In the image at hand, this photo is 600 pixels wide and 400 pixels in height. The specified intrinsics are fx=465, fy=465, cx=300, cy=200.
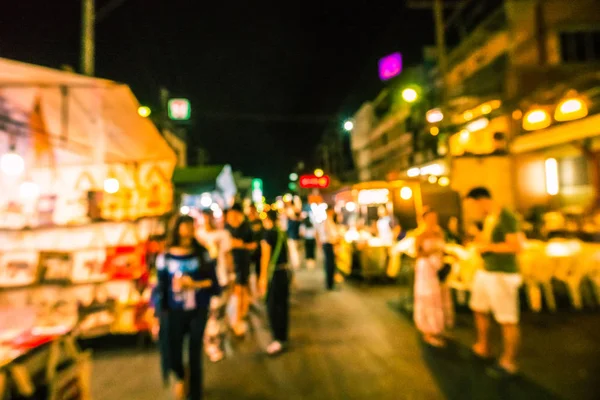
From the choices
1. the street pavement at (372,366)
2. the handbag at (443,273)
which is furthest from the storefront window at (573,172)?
the handbag at (443,273)

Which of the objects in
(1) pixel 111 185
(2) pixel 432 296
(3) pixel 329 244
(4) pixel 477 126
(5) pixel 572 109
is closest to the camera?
(2) pixel 432 296

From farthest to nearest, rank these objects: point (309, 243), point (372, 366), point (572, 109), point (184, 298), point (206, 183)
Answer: point (309, 243)
point (206, 183)
point (572, 109)
point (372, 366)
point (184, 298)

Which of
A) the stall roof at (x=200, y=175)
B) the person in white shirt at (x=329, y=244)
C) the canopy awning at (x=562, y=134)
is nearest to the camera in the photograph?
the canopy awning at (x=562, y=134)

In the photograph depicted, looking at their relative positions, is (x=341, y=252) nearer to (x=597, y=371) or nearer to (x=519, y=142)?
(x=519, y=142)

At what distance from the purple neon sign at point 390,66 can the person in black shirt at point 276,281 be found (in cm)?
1934

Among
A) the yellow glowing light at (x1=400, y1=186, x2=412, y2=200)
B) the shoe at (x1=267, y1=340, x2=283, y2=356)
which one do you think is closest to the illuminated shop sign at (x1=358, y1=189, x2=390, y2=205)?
the yellow glowing light at (x1=400, y1=186, x2=412, y2=200)

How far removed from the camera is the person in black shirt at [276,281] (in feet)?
21.3

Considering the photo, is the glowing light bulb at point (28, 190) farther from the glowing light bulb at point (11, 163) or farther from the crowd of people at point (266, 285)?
the crowd of people at point (266, 285)

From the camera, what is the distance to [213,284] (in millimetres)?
4691

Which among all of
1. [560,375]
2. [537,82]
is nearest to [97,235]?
[560,375]

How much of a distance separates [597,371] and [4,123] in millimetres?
8202

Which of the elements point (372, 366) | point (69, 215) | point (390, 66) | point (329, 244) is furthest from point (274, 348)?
point (390, 66)

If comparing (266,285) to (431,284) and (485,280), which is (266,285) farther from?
(485,280)

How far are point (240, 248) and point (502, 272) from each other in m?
3.90
